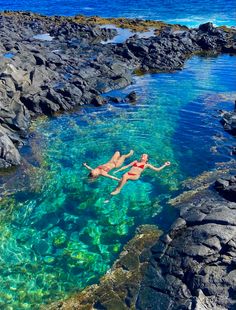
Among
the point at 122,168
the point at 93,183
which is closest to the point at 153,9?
the point at 122,168

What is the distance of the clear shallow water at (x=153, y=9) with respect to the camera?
7806 cm

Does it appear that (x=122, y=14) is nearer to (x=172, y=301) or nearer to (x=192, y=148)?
(x=192, y=148)

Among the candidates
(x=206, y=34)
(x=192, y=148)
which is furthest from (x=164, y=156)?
(x=206, y=34)

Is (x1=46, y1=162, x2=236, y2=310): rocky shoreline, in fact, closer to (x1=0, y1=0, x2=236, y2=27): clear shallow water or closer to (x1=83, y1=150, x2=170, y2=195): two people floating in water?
(x1=83, y1=150, x2=170, y2=195): two people floating in water

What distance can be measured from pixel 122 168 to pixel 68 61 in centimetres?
2572

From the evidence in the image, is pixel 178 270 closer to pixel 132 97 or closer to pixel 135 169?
pixel 135 169

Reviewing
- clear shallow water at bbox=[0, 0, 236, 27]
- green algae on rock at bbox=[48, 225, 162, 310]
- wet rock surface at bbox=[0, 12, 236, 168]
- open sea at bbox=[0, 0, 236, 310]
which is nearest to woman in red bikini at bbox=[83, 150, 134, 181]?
open sea at bbox=[0, 0, 236, 310]

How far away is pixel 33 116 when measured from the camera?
31.6 meters

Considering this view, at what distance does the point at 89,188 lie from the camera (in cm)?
2147

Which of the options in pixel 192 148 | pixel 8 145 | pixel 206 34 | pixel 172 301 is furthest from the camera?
pixel 206 34

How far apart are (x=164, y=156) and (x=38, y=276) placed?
12494 millimetres

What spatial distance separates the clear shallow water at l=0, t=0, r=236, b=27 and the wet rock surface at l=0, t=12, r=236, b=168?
15593mm

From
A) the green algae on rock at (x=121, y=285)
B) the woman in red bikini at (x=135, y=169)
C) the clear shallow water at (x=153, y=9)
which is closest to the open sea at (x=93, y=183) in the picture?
the woman in red bikini at (x=135, y=169)

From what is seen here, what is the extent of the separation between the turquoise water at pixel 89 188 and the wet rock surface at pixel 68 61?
6.41ft
